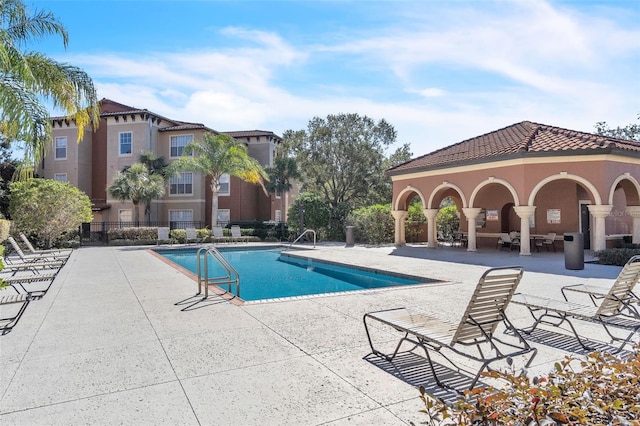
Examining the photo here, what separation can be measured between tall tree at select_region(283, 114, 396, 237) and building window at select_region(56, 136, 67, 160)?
1841 cm

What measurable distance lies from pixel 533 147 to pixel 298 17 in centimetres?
1146

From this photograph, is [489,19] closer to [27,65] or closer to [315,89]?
[315,89]

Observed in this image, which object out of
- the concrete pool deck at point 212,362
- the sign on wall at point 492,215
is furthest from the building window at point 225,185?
the concrete pool deck at point 212,362

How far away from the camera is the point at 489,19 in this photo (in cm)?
1012

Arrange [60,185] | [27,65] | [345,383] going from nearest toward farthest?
[345,383] → [27,65] → [60,185]

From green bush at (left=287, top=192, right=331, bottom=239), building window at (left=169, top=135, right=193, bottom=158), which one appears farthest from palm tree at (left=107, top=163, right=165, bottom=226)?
green bush at (left=287, top=192, right=331, bottom=239)

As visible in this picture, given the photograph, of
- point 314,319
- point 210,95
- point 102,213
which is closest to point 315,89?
point 210,95

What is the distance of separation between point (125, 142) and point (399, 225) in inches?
911

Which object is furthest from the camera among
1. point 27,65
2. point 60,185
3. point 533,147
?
point 60,185

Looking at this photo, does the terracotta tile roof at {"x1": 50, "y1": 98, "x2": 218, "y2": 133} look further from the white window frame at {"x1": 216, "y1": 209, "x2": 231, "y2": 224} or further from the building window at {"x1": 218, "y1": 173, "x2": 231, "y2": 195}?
the white window frame at {"x1": 216, "y1": 209, "x2": 231, "y2": 224}

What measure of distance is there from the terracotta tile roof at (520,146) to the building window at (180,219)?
58.8 feet

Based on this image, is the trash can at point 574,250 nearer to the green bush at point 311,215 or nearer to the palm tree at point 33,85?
the palm tree at point 33,85

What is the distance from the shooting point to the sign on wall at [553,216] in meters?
19.1

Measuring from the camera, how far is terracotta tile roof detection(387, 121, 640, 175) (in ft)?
52.5
